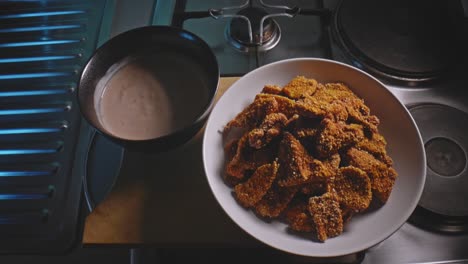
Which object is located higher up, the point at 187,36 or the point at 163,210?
the point at 187,36

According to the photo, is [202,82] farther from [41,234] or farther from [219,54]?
[41,234]

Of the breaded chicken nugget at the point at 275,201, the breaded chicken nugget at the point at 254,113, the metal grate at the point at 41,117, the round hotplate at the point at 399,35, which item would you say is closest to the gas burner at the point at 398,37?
the round hotplate at the point at 399,35

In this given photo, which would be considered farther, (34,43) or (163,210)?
(34,43)

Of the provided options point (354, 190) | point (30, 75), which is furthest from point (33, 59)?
point (354, 190)

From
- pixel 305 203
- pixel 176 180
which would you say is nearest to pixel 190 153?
pixel 176 180

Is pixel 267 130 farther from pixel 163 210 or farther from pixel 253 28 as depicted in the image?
pixel 253 28
